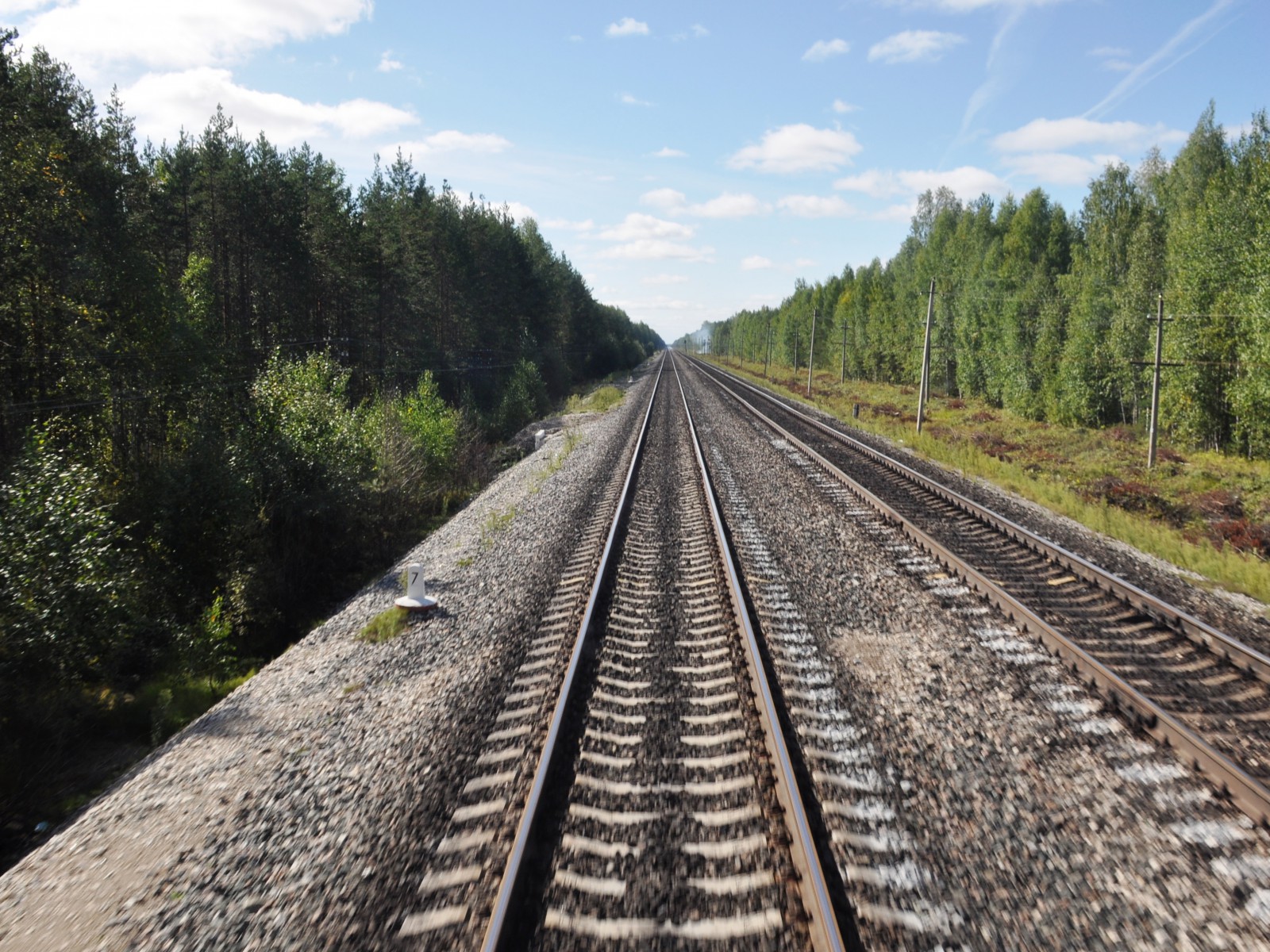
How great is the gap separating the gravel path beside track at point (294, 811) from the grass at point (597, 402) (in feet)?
88.3

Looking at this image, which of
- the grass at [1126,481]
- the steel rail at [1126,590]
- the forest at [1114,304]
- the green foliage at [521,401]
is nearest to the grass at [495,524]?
the steel rail at [1126,590]

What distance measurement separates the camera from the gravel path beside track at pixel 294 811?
3.48 meters

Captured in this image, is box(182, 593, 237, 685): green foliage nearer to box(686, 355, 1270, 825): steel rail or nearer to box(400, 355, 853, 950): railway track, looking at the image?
box(400, 355, 853, 950): railway track

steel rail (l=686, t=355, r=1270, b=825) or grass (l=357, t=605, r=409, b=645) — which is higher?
steel rail (l=686, t=355, r=1270, b=825)

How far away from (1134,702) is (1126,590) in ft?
9.47

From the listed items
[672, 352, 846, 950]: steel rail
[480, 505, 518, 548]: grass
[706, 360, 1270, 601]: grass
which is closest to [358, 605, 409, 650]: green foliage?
[480, 505, 518, 548]: grass

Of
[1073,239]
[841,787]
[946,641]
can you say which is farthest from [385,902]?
[1073,239]

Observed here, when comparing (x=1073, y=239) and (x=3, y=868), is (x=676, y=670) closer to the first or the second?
(x=3, y=868)

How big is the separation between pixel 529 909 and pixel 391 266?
30584mm

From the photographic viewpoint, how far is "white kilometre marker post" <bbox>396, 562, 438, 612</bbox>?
8.00 m

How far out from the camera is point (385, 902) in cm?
349

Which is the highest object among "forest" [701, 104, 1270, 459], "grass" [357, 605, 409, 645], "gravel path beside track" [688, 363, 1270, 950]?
"forest" [701, 104, 1270, 459]

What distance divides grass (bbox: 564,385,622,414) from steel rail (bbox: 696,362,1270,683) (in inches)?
895

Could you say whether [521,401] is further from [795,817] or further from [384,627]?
[795,817]
